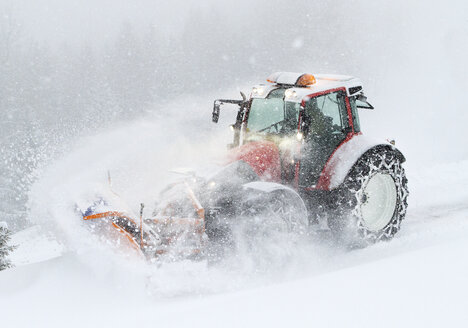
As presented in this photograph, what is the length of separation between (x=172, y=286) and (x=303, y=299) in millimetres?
1577

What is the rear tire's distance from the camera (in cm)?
A: 532

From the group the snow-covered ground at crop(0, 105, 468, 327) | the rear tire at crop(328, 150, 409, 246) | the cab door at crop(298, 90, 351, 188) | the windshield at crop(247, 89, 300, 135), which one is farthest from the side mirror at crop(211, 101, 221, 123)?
the rear tire at crop(328, 150, 409, 246)

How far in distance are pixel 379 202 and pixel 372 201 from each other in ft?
0.38

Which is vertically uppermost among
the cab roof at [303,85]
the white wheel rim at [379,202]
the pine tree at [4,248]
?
the cab roof at [303,85]

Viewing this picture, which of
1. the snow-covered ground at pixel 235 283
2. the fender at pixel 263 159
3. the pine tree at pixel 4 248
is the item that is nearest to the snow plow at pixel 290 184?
the fender at pixel 263 159

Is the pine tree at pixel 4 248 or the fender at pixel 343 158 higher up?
the fender at pixel 343 158

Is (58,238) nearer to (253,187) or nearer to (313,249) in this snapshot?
(253,187)

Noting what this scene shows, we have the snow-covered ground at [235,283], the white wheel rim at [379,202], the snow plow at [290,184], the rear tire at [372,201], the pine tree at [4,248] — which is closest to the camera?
the snow-covered ground at [235,283]

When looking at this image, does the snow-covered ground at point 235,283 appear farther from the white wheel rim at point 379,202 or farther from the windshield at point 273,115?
the windshield at point 273,115

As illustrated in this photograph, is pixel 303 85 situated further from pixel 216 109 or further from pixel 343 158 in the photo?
pixel 216 109

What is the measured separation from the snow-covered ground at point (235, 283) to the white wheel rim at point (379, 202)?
31cm

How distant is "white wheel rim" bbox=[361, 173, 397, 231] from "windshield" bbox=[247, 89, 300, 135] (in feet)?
4.27

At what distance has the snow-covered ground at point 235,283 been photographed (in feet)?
10.3

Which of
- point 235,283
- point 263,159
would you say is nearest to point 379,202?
point 263,159
